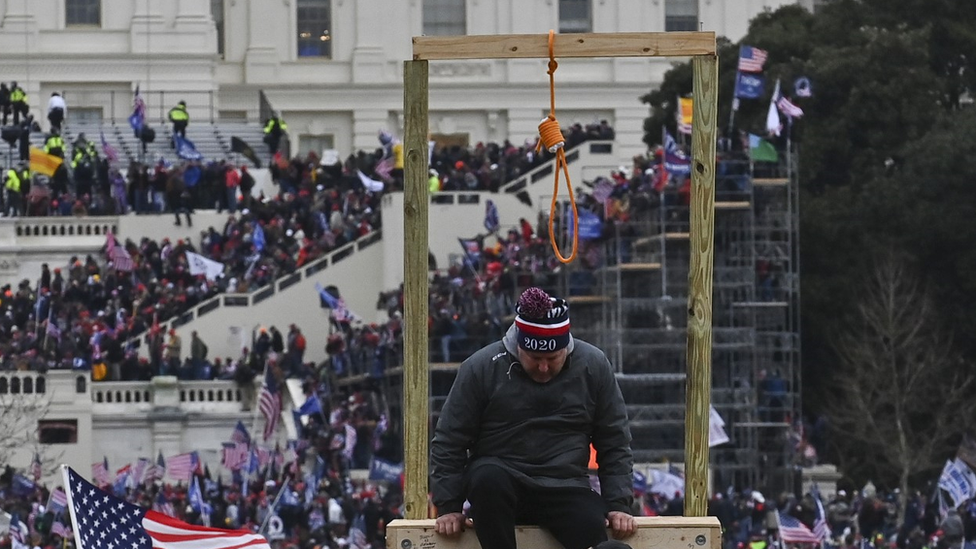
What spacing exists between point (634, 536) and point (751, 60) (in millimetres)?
42200

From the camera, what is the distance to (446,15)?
8338cm

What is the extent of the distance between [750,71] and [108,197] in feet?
41.0

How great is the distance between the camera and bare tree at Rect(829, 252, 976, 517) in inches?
1908

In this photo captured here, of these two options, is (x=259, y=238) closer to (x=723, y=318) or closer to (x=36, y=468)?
(x=723, y=318)

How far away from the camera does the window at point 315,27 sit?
82.6 metres

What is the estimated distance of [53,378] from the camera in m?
50.7

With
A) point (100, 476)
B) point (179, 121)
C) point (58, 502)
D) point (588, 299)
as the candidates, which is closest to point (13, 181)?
point (179, 121)

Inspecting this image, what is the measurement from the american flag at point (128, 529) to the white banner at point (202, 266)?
34.9 m

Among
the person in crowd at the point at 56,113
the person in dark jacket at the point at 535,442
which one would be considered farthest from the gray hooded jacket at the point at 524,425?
the person in crowd at the point at 56,113

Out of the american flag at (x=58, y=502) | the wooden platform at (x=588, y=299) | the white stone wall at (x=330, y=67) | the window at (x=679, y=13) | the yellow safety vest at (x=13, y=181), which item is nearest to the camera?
the american flag at (x=58, y=502)

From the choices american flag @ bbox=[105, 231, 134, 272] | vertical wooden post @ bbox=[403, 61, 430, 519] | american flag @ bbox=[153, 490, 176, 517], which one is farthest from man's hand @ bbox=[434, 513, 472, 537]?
american flag @ bbox=[105, 231, 134, 272]

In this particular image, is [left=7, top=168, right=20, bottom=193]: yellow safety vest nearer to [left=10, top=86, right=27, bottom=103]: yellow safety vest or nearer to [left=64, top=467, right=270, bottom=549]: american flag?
[left=10, top=86, right=27, bottom=103]: yellow safety vest

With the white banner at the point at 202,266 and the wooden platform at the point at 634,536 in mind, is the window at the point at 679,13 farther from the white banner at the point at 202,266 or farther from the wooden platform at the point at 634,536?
the wooden platform at the point at 634,536

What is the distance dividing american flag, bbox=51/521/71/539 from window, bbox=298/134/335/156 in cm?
4572
